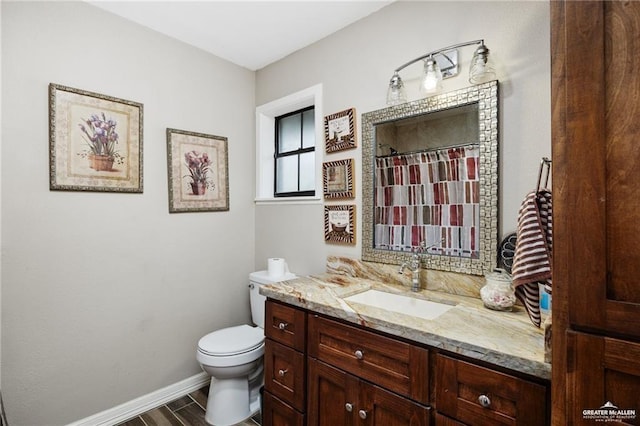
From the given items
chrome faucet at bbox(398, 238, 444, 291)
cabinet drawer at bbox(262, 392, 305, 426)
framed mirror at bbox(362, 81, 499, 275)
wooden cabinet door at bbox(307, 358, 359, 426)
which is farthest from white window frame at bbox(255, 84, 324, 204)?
cabinet drawer at bbox(262, 392, 305, 426)

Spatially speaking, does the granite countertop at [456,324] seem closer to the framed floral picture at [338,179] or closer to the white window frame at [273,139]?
the framed floral picture at [338,179]

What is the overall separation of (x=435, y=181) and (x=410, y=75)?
0.62 metres

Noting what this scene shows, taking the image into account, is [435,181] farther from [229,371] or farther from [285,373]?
[229,371]

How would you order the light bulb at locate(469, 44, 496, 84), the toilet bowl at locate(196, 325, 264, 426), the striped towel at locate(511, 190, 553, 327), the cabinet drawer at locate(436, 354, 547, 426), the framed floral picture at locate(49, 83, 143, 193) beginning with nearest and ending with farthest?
the cabinet drawer at locate(436, 354, 547, 426) → the striped towel at locate(511, 190, 553, 327) → the light bulb at locate(469, 44, 496, 84) → the framed floral picture at locate(49, 83, 143, 193) → the toilet bowl at locate(196, 325, 264, 426)

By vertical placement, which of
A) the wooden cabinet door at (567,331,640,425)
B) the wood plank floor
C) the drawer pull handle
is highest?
the wooden cabinet door at (567,331,640,425)

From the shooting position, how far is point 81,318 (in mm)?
1750

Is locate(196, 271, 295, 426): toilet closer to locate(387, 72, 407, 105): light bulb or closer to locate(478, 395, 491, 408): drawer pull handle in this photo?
locate(478, 395, 491, 408): drawer pull handle

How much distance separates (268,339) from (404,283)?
2.63 ft

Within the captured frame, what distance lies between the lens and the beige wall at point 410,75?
130 centimetres

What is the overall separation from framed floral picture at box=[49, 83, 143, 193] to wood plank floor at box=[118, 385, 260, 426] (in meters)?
1.45

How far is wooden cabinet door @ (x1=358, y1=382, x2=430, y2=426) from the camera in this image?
40.7 inches

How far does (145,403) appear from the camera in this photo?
198 cm

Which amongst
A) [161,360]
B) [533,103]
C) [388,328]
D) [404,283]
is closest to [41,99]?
[161,360]

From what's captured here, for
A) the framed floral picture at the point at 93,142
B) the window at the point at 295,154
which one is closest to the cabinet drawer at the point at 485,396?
the window at the point at 295,154
